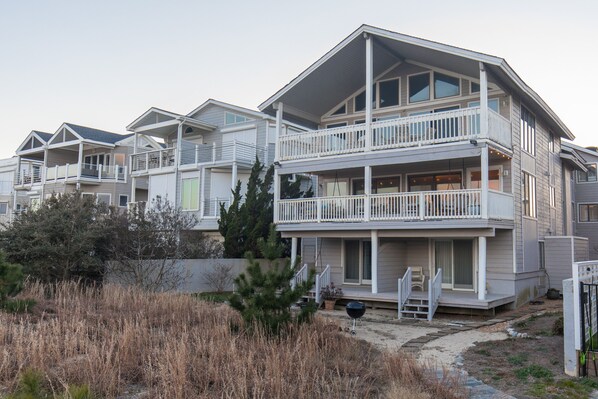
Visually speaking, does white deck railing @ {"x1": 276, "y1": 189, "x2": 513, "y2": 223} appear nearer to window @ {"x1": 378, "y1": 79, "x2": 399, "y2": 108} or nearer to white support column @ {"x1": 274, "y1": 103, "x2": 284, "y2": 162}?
white support column @ {"x1": 274, "y1": 103, "x2": 284, "y2": 162}

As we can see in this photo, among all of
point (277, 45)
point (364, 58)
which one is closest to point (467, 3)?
point (364, 58)

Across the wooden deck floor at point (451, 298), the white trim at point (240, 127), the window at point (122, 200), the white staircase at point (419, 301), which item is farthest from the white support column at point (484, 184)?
the window at point (122, 200)

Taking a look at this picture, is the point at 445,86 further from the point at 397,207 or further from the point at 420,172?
the point at 397,207

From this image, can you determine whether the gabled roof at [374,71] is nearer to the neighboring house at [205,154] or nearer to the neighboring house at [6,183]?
the neighboring house at [205,154]

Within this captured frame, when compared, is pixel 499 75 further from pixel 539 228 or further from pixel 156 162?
pixel 156 162

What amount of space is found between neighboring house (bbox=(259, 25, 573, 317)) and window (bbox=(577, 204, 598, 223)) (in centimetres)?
1180

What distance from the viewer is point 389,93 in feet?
68.3

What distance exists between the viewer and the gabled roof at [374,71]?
56.2ft

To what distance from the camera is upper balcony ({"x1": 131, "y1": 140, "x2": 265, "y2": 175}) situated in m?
27.4

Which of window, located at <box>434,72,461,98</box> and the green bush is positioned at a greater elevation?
window, located at <box>434,72,461,98</box>

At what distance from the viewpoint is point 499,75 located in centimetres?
1705

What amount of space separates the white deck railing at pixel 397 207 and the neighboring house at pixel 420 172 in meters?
0.04

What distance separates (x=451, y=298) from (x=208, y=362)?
10.6 meters

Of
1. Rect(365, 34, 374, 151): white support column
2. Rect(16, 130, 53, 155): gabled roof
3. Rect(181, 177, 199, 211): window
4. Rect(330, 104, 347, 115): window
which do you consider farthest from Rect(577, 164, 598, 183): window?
Rect(16, 130, 53, 155): gabled roof
